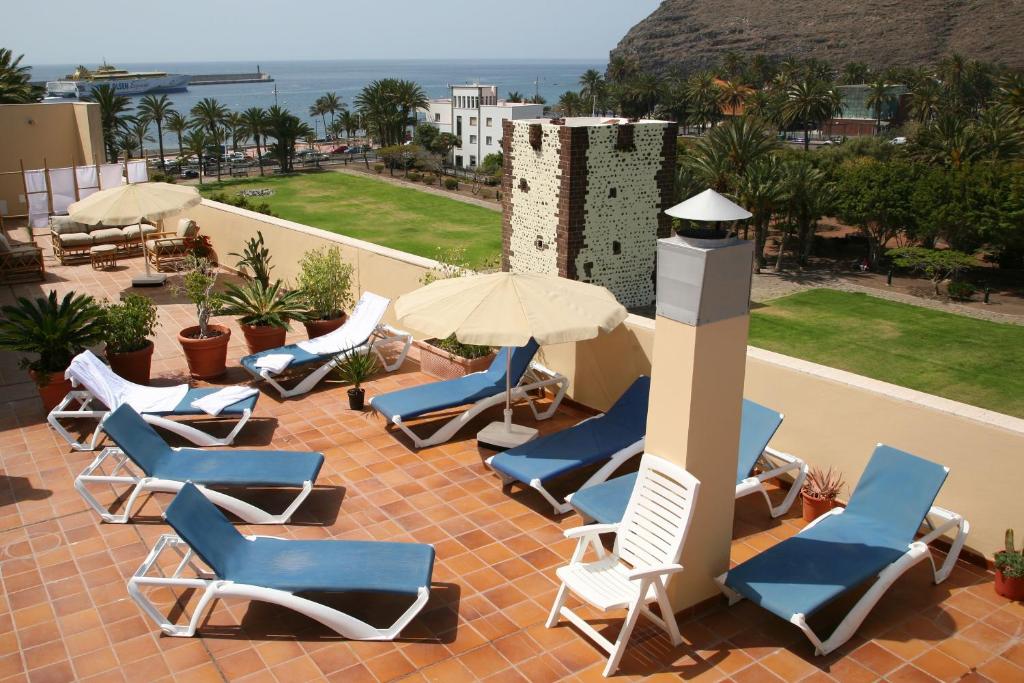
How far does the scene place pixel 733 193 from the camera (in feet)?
162

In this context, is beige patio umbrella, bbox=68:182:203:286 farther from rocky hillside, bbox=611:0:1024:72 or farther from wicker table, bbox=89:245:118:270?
rocky hillside, bbox=611:0:1024:72

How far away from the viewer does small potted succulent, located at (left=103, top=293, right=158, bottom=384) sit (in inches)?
340

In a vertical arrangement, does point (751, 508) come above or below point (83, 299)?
below

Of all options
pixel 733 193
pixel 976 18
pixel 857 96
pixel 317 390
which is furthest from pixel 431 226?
pixel 976 18

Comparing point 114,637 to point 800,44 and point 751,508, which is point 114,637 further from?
point 800,44

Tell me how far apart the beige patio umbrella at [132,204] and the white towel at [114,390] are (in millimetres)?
3858

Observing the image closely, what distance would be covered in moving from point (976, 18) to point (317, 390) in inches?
6267

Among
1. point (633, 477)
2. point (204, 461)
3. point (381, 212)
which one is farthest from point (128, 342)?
point (381, 212)

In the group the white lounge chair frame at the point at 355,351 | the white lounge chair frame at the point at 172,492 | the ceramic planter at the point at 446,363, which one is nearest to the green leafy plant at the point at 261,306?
the white lounge chair frame at the point at 355,351

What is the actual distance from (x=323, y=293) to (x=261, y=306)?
779mm

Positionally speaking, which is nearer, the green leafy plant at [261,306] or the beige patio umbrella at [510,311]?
the beige patio umbrella at [510,311]

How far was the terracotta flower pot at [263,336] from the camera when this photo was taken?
9500 millimetres

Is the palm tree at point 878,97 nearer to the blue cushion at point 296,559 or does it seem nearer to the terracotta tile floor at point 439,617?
the terracotta tile floor at point 439,617

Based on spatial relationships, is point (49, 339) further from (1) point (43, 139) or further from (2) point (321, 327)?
(1) point (43, 139)
